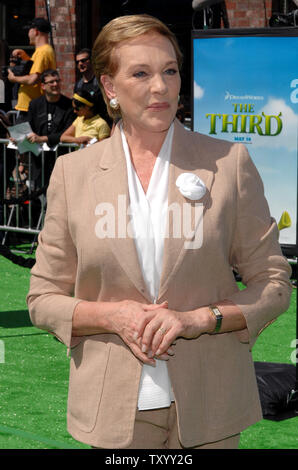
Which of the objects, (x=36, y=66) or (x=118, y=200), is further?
(x=36, y=66)

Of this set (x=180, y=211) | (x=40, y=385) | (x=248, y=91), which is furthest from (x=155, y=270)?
(x=248, y=91)

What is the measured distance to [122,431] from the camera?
106 inches

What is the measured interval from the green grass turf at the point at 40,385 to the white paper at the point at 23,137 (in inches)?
111

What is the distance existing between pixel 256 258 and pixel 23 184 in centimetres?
980

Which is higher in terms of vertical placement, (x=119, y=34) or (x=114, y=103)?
(x=119, y=34)

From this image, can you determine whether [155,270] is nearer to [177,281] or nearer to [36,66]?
[177,281]

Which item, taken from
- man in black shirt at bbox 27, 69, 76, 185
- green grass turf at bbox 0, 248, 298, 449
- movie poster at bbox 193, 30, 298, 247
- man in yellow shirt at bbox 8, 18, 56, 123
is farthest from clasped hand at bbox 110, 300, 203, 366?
man in yellow shirt at bbox 8, 18, 56, 123

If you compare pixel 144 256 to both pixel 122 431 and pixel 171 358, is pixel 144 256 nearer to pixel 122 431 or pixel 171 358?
pixel 171 358

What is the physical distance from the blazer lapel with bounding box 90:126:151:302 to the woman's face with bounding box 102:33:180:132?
0.14 meters

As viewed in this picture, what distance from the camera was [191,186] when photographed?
8.84 feet

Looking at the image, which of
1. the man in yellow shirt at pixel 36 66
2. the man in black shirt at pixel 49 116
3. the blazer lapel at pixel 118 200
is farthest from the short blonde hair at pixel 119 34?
the man in yellow shirt at pixel 36 66

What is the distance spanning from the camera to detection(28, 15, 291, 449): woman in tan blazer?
269cm

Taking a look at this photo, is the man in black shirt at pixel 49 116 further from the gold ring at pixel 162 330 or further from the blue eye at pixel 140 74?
the gold ring at pixel 162 330

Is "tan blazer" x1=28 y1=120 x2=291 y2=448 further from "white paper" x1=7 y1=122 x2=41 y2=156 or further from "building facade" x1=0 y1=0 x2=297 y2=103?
"building facade" x1=0 y1=0 x2=297 y2=103
